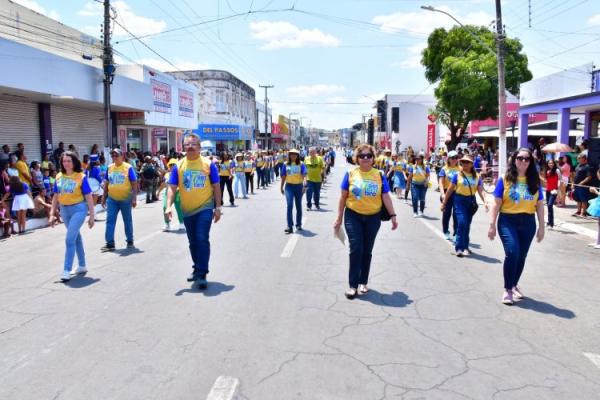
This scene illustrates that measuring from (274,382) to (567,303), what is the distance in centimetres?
392

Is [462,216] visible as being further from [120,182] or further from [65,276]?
[65,276]

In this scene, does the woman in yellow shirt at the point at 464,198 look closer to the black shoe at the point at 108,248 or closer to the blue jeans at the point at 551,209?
the blue jeans at the point at 551,209

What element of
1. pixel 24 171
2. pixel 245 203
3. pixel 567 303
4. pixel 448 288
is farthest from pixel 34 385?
pixel 245 203

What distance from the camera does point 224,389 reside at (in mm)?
3625

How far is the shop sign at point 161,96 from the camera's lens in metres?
28.6

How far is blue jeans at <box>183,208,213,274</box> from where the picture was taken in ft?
20.6

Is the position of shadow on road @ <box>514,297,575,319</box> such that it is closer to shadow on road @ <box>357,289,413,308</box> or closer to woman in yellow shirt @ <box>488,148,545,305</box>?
woman in yellow shirt @ <box>488,148,545,305</box>

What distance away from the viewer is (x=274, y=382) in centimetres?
374

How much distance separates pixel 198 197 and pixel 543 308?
429 cm

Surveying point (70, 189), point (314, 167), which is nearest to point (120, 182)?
point (70, 189)

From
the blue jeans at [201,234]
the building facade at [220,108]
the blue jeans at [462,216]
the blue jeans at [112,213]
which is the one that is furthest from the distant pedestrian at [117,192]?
the building facade at [220,108]

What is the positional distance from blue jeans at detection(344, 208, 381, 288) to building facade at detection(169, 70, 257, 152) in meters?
44.1

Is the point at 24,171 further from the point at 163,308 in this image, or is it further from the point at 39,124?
the point at 163,308

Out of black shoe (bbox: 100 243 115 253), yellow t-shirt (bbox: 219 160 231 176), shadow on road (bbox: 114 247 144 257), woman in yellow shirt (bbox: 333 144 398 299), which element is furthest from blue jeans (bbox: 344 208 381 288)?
yellow t-shirt (bbox: 219 160 231 176)
